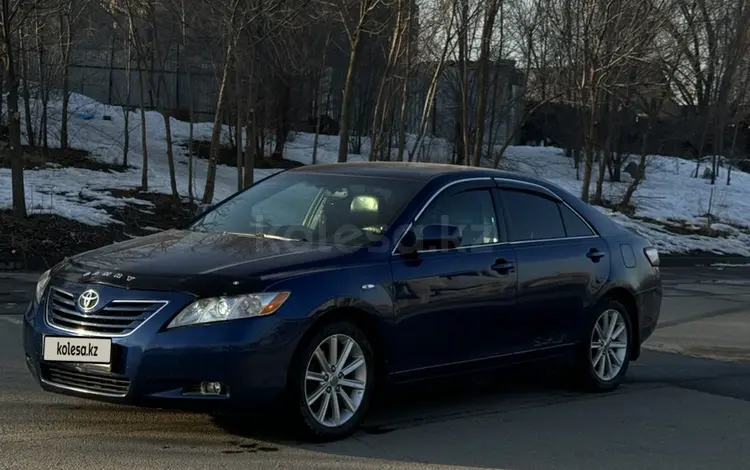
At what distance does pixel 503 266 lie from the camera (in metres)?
6.76

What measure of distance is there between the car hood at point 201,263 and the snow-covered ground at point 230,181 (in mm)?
10739

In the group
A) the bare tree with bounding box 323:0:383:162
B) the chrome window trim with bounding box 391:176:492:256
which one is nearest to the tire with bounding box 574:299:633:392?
the chrome window trim with bounding box 391:176:492:256

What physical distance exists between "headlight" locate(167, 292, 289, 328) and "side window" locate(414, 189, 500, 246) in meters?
1.43

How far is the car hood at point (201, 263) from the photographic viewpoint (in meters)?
5.41

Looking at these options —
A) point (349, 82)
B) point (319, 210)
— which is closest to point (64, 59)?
point (349, 82)

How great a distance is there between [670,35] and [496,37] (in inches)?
155

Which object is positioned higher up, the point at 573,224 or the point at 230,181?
the point at 573,224

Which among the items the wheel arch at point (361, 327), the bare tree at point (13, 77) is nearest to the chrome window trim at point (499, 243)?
the wheel arch at point (361, 327)

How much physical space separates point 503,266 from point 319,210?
1.26 metres

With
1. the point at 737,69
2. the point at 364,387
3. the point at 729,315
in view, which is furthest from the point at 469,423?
the point at 737,69

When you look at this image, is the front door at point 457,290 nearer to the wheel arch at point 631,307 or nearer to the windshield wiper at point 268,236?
the windshield wiper at point 268,236

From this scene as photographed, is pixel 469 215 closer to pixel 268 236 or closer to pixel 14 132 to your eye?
pixel 268 236

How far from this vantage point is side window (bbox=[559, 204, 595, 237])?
24.8 feet

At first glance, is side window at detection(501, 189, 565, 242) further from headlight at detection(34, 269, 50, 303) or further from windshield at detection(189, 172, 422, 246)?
headlight at detection(34, 269, 50, 303)
